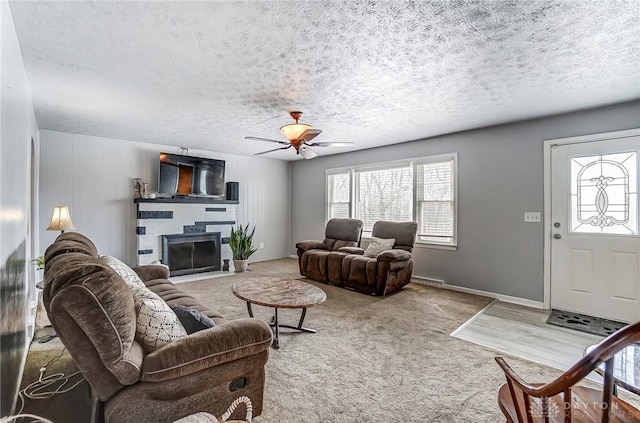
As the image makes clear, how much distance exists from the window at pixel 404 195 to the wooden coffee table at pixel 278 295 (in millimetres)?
2751

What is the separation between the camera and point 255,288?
285 centimetres

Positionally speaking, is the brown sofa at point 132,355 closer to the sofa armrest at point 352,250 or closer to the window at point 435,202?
the sofa armrest at point 352,250

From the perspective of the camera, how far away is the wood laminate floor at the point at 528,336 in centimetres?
253

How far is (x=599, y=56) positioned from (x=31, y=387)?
182 inches

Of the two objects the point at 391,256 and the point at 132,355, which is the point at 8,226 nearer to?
the point at 132,355

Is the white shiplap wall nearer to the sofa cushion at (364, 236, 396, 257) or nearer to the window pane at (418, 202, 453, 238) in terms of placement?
the sofa cushion at (364, 236, 396, 257)

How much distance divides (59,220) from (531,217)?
5619 millimetres

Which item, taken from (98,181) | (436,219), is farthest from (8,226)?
(436,219)

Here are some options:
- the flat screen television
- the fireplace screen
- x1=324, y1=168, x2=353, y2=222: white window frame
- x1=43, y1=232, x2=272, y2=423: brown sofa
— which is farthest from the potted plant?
x1=43, y1=232, x2=272, y2=423: brown sofa

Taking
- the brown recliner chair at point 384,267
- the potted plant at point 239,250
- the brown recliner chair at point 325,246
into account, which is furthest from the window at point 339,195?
the potted plant at point 239,250

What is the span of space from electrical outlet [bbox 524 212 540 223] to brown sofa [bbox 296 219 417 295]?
4.62 ft

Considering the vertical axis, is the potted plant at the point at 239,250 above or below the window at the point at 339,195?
below

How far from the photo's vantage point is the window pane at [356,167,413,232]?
17.1 feet

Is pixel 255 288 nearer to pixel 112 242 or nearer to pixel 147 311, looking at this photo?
pixel 147 311
